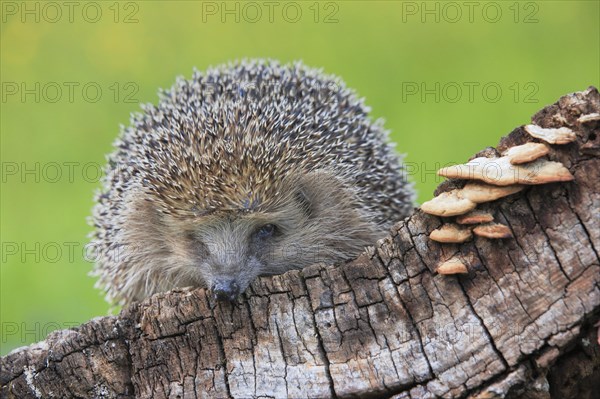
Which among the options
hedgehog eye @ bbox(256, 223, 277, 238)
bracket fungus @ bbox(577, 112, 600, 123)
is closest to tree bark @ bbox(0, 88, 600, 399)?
bracket fungus @ bbox(577, 112, 600, 123)

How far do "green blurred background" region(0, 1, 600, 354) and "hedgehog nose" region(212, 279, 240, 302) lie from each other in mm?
2262

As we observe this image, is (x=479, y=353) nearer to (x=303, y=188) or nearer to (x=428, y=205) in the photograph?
(x=428, y=205)

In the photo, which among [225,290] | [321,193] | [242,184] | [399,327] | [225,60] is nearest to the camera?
[399,327]

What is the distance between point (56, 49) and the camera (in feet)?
19.6

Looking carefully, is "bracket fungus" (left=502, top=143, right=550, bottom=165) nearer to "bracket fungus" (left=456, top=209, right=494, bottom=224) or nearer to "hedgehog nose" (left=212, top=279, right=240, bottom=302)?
"bracket fungus" (left=456, top=209, right=494, bottom=224)

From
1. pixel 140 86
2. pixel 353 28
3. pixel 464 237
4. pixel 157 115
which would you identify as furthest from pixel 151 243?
pixel 353 28

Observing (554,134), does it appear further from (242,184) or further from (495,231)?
(242,184)

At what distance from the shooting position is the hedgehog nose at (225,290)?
6.56 ft

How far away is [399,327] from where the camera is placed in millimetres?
1851

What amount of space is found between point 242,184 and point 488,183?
2.79 feet

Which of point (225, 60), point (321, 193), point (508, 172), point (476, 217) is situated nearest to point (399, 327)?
point (476, 217)

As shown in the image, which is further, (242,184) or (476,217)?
(242,184)

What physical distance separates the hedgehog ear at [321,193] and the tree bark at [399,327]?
0.64m

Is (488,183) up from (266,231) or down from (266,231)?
down
